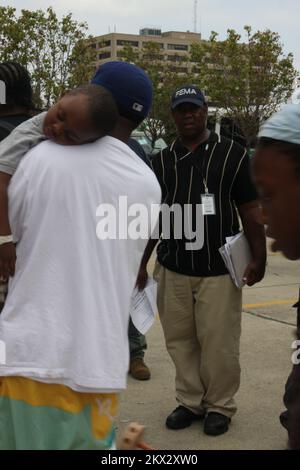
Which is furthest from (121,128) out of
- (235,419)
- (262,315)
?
(262,315)

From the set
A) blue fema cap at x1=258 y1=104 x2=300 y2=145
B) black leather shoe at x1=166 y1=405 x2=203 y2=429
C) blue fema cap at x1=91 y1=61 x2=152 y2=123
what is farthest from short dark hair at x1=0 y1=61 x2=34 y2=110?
black leather shoe at x1=166 y1=405 x2=203 y2=429

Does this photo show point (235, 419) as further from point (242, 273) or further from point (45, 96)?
point (45, 96)

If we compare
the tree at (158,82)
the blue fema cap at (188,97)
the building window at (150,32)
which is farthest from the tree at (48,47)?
the building window at (150,32)

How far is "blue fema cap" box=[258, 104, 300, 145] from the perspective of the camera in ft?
5.32

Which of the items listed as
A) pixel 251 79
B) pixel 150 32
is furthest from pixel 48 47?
pixel 150 32

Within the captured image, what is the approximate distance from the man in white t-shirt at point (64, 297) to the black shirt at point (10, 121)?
3.32 feet

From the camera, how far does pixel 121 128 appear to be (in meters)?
2.70

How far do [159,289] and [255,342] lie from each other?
5.91ft

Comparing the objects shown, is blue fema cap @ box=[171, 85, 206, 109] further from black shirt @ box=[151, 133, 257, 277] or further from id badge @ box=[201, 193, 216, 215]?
id badge @ box=[201, 193, 216, 215]

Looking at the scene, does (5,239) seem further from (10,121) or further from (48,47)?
(48,47)

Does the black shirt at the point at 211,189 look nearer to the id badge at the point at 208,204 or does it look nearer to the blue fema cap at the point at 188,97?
the id badge at the point at 208,204

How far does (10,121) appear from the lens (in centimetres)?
324

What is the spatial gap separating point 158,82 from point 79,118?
3236 cm

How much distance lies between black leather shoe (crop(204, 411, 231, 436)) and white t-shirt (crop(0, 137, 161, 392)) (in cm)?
208
